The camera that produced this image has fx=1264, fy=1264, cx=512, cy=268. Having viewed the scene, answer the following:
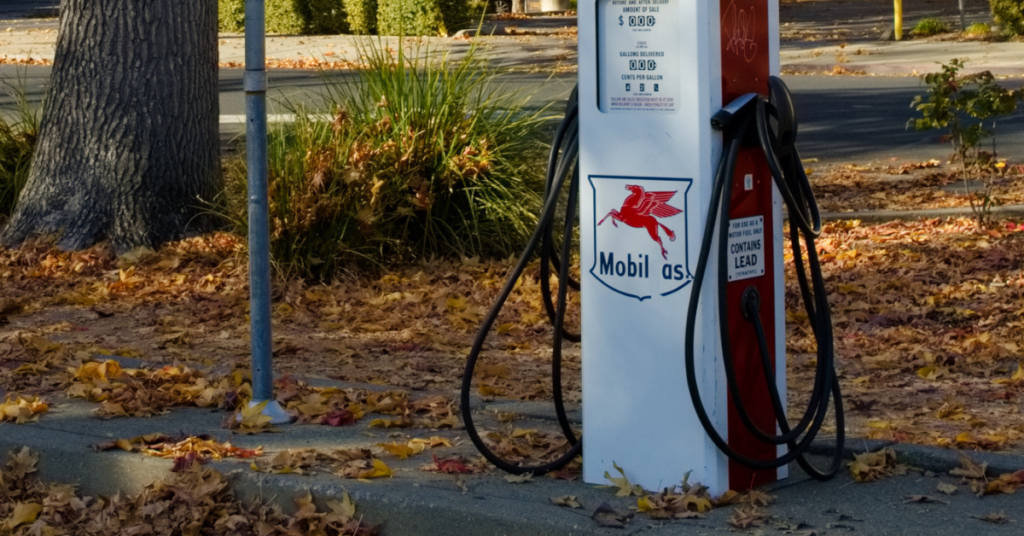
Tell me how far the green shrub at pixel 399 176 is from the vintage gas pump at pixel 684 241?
3.75 meters

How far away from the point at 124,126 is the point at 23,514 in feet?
14.5

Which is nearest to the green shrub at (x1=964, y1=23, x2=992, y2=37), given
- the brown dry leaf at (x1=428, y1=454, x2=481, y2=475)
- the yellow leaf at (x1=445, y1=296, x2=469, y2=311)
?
the yellow leaf at (x1=445, y1=296, x2=469, y2=311)

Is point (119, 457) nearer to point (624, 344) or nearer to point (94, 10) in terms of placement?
point (624, 344)

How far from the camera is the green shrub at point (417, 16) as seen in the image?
997 inches

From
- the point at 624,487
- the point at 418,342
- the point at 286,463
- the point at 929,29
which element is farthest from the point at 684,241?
the point at 929,29

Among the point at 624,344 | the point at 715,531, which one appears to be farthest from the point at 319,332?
the point at 715,531

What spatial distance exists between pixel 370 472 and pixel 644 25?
166 centimetres

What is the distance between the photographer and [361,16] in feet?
88.2

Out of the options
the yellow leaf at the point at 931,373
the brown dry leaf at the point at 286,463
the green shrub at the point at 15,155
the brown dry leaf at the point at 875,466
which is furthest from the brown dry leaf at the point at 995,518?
the green shrub at the point at 15,155

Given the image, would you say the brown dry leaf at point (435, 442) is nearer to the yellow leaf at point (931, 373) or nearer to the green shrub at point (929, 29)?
the yellow leaf at point (931, 373)

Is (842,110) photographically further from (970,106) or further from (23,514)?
(23,514)

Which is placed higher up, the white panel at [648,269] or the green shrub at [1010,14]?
the green shrub at [1010,14]

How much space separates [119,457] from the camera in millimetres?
4312

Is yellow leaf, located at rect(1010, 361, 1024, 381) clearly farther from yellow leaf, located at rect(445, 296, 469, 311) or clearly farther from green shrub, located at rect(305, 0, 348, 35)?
green shrub, located at rect(305, 0, 348, 35)
